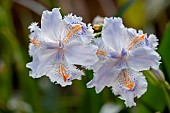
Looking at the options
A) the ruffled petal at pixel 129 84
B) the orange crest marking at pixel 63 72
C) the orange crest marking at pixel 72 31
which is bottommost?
the ruffled petal at pixel 129 84

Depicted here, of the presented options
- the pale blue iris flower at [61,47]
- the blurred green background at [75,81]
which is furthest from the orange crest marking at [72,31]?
the blurred green background at [75,81]

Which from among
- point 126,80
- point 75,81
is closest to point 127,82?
point 126,80

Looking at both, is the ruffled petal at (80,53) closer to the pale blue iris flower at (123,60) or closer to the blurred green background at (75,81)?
the pale blue iris flower at (123,60)

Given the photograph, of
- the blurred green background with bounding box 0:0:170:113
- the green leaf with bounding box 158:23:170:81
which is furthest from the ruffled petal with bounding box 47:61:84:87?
the green leaf with bounding box 158:23:170:81

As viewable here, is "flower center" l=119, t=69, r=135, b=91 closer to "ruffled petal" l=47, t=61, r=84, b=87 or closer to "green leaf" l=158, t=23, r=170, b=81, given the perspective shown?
"ruffled petal" l=47, t=61, r=84, b=87

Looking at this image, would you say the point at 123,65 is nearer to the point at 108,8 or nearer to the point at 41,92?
the point at 41,92

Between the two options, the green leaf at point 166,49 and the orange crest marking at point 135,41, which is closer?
the orange crest marking at point 135,41

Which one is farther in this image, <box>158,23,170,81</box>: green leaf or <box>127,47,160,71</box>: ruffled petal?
<box>158,23,170,81</box>: green leaf
